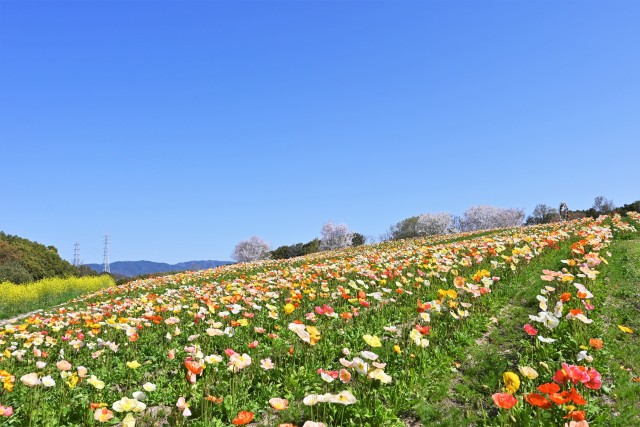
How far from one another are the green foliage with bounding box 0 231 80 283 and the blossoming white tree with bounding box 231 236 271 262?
126 ft

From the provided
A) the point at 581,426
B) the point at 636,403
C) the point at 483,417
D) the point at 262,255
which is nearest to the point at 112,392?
the point at 483,417

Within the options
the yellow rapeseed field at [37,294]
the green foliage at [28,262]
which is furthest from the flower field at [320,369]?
the green foliage at [28,262]

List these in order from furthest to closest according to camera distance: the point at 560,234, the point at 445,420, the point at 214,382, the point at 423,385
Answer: the point at 560,234
the point at 214,382
the point at 423,385
the point at 445,420

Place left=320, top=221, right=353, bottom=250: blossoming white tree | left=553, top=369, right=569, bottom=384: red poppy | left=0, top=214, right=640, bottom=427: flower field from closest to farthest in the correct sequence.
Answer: left=553, top=369, right=569, bottom=384: red poppy → left=0, top=214, right=640, bottom=427: flower field → left=320, top=221, right=353, bottom=250: blossoming white tree

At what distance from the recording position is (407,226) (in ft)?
255

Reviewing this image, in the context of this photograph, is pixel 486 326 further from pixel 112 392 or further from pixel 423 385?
pixel 112 392

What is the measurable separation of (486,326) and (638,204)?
186ft

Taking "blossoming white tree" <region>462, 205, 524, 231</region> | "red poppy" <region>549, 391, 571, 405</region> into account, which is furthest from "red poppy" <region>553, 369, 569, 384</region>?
"blossoming white tree" <region>462, 205, 524, 231</region>

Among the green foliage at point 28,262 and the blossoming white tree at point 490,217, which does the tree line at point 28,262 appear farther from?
the blossoming white tree at point 490,217

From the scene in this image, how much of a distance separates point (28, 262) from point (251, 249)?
44572 mm

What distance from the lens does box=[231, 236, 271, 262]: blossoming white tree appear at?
7688cm

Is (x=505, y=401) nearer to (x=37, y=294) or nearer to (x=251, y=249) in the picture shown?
(x=37, y=294)

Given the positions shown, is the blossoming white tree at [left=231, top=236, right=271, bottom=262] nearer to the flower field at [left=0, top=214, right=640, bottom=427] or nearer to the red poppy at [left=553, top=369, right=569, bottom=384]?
the flower field at [left=0, top=214, right=640, bottom=427]

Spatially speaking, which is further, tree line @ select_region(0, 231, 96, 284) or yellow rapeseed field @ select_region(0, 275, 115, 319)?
tree line @ select_region(0, 231, 96, 284)
